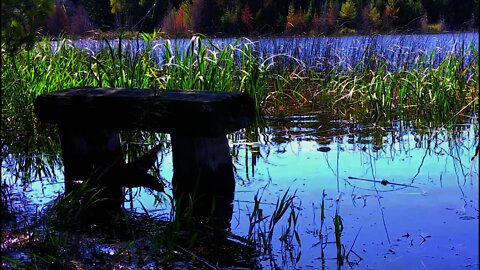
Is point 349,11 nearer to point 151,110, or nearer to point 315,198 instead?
point 315,198

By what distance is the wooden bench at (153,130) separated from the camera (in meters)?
2.78

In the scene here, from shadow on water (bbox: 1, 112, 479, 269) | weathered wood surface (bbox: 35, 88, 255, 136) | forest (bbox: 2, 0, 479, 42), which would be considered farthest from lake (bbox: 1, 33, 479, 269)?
forest (bbox: 2, 0, 479, 42)

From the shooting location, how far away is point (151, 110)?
9.41 feet

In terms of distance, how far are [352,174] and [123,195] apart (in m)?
1.13

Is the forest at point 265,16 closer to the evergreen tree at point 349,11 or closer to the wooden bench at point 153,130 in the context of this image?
the evergreen tree at point 349,11

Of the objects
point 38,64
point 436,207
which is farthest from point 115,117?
point 38,64

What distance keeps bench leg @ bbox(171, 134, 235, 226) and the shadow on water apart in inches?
3.9

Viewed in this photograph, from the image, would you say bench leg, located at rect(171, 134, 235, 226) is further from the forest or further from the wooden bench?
the forest

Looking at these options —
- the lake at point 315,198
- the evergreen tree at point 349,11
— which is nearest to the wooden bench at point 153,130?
the lake at point 315,198

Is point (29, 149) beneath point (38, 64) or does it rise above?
beneath

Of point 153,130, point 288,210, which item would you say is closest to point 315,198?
point 288,210

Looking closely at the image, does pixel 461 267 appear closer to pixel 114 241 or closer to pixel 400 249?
pixel 400 249

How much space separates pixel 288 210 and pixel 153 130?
2.20 feet

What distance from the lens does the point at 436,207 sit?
2.72 meters
